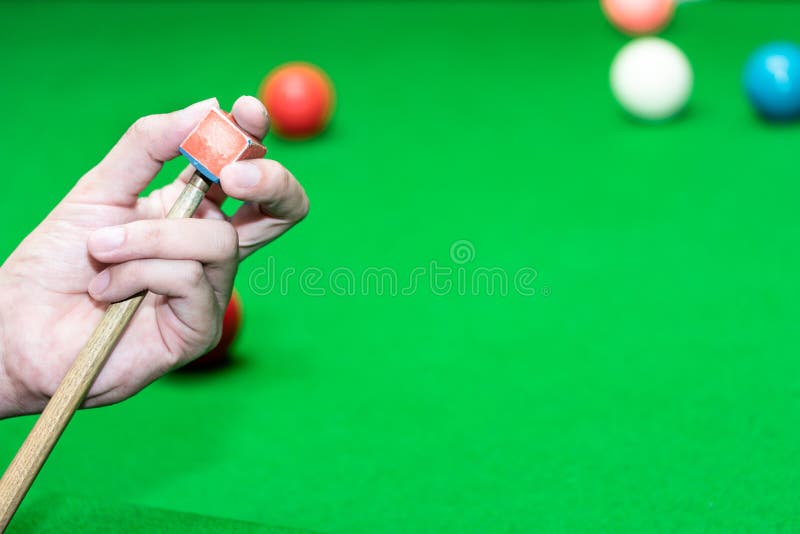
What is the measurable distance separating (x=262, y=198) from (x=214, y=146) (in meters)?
0.07

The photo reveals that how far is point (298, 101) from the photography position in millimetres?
2900

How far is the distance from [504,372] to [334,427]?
32cm

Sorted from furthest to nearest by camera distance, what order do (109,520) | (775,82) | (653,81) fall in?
(653,81)
(775,82)
(109,520)

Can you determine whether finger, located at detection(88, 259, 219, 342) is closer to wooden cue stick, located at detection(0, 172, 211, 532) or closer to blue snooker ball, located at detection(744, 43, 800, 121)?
wooden cue stick, located at detection(0, 172, 211, 532)

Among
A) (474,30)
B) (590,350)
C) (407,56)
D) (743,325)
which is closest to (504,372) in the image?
(590,350)

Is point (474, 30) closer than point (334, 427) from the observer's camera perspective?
No

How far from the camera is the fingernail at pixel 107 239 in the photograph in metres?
1.00

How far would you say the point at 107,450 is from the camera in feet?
5.33

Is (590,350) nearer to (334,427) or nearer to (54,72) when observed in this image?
(334,427)

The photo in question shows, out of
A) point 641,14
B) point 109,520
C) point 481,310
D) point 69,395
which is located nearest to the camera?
point 69,395

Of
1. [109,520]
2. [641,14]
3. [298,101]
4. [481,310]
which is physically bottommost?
[109,520]

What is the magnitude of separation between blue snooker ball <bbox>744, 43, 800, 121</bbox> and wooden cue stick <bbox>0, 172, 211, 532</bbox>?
6.90 ft

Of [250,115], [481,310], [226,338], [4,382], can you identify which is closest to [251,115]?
[250,115]

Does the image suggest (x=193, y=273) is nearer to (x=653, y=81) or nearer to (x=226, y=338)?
(x=226, y=338)
